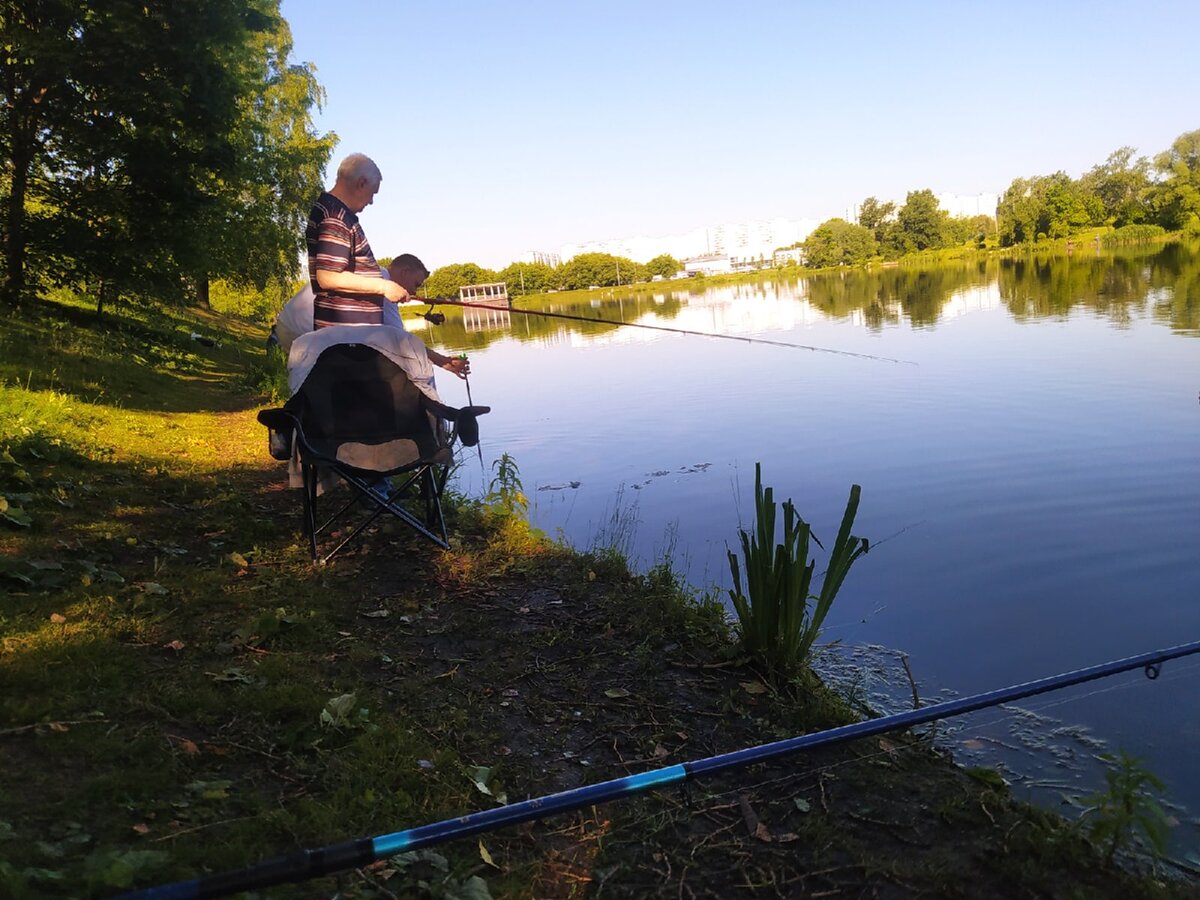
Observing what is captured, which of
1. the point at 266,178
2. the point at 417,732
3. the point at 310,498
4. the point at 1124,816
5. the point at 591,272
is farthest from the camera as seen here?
the point at 591,272

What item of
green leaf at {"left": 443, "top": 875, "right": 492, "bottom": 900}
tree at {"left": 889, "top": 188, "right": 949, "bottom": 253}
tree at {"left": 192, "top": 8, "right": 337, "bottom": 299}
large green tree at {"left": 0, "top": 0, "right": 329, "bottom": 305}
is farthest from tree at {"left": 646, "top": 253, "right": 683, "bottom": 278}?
green leaf at {"left": 443, "top": 875, "right": 492, "bottom": 900}

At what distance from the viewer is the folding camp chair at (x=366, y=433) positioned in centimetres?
425

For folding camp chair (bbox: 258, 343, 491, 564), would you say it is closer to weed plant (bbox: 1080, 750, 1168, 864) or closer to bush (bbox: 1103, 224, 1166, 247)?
weed plant (bbox: 1080, 750, 1168, 864)

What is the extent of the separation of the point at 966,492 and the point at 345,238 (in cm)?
535

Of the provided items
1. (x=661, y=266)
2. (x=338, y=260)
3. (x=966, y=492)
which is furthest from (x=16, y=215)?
(x=661, y=266)

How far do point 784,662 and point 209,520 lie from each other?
11.6 ft

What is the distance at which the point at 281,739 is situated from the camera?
246 cm

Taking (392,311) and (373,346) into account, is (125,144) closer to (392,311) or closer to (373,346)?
(392,311)

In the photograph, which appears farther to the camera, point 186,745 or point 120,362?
point 120,362

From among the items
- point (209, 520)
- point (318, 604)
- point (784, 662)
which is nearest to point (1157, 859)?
point (784, 662)

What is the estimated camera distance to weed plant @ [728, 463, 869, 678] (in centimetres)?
332

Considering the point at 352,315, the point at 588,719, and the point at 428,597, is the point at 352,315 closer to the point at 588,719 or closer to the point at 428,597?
the point at 428,597

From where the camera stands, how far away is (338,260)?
445cm

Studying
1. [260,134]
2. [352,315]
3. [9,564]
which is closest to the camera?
[9,564]
